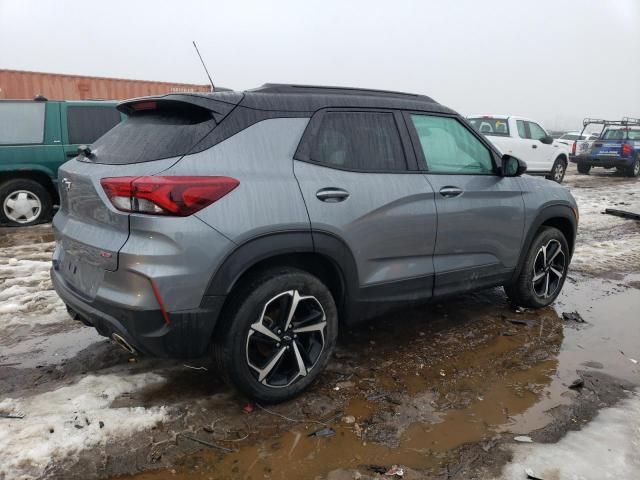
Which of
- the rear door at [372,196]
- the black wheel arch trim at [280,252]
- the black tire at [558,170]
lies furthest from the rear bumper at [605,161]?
the black wheel arch trim at [280,252]

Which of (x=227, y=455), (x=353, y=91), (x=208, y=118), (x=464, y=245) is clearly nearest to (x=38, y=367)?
(x=227, y=455)

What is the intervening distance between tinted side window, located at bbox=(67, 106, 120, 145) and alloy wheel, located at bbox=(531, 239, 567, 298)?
619 cm

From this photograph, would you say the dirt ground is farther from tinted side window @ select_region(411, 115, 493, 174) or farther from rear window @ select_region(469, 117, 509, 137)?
rear window @ select_region(469, 117, 509, 137)

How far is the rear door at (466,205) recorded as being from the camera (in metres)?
3.46

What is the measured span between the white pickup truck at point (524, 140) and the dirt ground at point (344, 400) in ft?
29.9

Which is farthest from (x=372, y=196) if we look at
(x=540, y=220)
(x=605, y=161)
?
(x=605, y=161)

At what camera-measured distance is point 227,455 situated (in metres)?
2.45

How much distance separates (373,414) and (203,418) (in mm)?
948

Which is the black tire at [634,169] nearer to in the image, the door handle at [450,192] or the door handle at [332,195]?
the door handle at [450,192]

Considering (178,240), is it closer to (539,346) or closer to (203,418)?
(203,418)

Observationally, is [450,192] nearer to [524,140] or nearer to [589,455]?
[589,455]

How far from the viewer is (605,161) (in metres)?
16.5

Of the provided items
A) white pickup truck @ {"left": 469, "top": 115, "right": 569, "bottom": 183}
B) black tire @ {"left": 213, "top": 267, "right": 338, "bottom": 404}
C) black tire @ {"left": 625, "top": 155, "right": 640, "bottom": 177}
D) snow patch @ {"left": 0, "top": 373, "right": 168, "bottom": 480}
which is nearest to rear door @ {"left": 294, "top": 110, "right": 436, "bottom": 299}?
black tire @ {"left": 213, "top": 267, "right": 338, "bottom": 404}

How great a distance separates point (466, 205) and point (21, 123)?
642 centimetres
